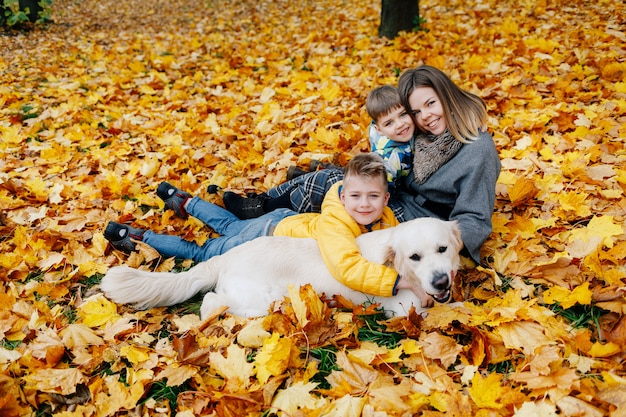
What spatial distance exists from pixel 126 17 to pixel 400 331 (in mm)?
12738

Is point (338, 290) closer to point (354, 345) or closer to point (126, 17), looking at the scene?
point (354, 345)

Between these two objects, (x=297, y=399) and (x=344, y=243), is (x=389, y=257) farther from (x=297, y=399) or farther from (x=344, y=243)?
(x=297, y=399)

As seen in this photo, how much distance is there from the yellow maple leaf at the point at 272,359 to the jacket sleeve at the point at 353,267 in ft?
1.88

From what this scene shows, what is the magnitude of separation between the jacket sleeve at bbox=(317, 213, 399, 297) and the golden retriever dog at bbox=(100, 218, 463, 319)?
0.22ft

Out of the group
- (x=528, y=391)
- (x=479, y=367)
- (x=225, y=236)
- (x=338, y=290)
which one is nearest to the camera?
(x=528, y=391)

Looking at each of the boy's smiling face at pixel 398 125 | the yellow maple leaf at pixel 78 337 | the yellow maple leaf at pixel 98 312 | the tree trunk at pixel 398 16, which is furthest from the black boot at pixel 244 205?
the tree trunk at pixel 398 16

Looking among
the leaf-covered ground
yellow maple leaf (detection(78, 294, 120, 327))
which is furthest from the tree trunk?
yellow maple leaf (detection(78, 294, 120, 327))

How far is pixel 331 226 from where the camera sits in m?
2.92

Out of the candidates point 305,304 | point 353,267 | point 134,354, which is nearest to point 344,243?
point 353,267

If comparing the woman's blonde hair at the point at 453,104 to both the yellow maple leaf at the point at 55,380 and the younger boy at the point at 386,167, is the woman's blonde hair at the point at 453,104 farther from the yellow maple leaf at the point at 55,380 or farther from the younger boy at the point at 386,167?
the yellow maple leaf at the point at 55,380

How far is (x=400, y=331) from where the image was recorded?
2.56m

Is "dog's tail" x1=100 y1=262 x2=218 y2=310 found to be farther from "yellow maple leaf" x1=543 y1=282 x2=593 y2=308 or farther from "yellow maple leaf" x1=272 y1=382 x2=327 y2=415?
"yellow maple leaf" x1=543 y1=282 x2=593 y2=308

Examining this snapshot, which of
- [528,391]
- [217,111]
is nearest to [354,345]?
[528,391]

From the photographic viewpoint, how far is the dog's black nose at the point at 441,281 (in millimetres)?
2369
